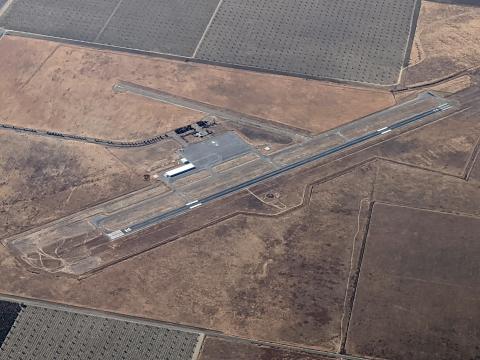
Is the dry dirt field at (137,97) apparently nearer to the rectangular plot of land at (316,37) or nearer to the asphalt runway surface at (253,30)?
the asphalt runway surface at (253,30)

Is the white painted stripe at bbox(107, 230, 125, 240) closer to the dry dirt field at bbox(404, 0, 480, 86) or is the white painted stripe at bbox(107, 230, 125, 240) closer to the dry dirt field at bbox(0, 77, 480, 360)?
the dry dirt field at bbox(0, 77, 480, 360)

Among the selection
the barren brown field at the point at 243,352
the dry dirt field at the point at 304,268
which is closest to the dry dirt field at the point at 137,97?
the dry dirt field at the point at 304,268

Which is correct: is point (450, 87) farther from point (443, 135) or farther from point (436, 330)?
point (436, 330)

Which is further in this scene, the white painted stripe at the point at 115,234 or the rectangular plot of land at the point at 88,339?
the white painted stripe at the point at 115,234

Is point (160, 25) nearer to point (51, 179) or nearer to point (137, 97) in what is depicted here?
point (137, 97)

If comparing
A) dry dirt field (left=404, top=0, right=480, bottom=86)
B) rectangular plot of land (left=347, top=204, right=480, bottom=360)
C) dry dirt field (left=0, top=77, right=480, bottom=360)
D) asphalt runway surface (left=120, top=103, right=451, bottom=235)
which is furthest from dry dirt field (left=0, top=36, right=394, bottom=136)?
rectangular plot of land (left=347, top=204, right=480, bottom=360)
